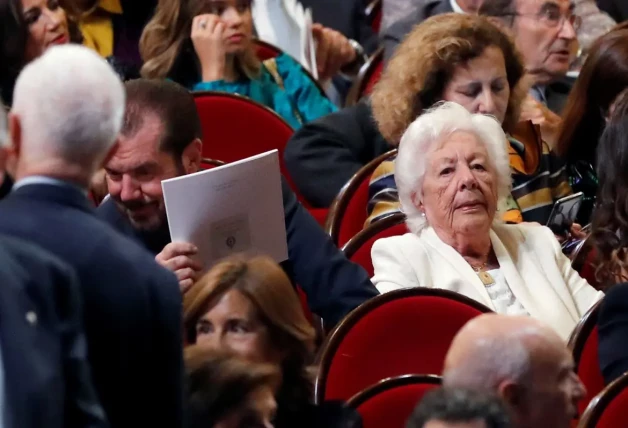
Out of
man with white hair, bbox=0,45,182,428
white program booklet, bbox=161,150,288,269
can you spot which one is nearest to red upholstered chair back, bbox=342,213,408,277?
white program booklet, bbox=161,150,288,269

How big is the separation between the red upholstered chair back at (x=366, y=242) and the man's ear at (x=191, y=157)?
0.48 metres

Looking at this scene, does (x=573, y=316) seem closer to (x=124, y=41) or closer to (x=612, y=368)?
(x=612, y=368)

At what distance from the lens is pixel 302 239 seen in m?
2.91

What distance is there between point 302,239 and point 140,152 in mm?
439

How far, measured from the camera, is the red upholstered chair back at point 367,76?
4590 mm

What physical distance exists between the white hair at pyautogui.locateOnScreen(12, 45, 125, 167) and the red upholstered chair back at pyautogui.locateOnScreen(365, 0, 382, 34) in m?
3.76

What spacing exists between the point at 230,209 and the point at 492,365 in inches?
30.9

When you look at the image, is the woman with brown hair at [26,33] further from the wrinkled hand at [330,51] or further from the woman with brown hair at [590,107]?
the woman with brown hair at [590,107]

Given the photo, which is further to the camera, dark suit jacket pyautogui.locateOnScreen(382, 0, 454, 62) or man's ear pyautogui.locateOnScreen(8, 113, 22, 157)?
dark suit jacket pyautogui.locateOnScreen(382, 0, 454, 62)

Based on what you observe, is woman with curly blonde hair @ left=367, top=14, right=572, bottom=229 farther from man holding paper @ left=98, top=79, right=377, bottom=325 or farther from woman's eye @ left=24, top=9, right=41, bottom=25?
woman's eye @ left=24, top=9, right=41, bottom=25

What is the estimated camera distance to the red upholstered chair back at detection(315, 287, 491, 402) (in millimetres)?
2518

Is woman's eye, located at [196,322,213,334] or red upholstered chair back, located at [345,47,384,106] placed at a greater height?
woman's eye, located at [196,322,213,334]

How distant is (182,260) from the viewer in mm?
2502

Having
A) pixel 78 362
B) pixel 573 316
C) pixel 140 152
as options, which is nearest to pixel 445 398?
pixel 78 362
